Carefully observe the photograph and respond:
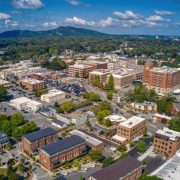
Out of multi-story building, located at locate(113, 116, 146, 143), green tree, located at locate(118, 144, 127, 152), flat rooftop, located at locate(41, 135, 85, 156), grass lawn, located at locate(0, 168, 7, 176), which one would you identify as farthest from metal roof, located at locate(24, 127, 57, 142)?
multi-story building, located at locate(113, 116, 146, 143)

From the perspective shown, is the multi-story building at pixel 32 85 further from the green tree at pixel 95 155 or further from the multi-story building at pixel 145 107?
the green tree at pixel 95 155

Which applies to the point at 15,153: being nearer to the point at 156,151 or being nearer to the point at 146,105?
the point at 156,151

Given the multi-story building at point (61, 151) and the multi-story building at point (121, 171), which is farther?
the multi-story building at point (61, 151)

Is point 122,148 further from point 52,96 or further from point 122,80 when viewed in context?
point 122,80

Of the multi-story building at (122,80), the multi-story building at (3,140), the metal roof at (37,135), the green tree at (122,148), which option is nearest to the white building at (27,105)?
the multi-story building at (3,140)

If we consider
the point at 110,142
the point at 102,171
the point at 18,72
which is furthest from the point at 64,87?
the point at 102,171

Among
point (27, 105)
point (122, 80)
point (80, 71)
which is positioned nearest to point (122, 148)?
point (27, 105)
